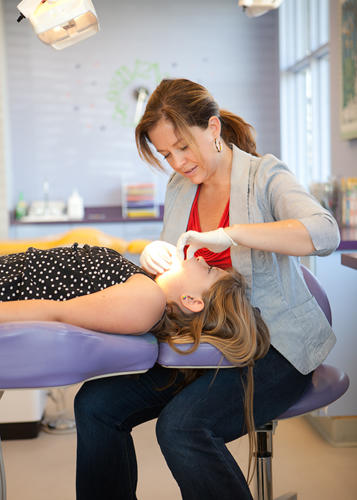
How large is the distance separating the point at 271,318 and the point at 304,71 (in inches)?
170

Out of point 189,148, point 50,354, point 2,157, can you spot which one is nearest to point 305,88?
point 2,157

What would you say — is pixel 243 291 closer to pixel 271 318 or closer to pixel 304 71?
pixel 271 318

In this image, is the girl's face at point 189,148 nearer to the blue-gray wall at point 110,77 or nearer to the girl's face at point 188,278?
the girl's face at point 188,278

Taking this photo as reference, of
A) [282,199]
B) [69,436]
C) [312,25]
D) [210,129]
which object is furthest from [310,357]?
[312,25]

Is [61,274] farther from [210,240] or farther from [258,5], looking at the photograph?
[258,5]

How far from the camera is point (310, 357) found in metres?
1.44

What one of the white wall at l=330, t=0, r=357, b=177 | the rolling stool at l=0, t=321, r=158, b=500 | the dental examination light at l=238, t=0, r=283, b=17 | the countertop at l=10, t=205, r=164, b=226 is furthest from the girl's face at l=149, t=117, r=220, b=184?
the countertop at l=10, t=205, r=164, b=226

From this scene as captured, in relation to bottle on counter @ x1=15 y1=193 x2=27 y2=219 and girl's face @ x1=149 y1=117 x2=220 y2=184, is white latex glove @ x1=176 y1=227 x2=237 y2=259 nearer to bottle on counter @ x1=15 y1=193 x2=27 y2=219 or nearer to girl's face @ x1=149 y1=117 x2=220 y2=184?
girl's face @ x1=149 y1=117 x2=220 y2=184

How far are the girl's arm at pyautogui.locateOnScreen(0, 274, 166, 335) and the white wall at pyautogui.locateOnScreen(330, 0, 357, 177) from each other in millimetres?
2546

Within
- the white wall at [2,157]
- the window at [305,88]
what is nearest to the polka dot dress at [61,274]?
the window at [305,88]

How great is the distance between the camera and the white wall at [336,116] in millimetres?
3609

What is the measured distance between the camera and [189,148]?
1.61 meters

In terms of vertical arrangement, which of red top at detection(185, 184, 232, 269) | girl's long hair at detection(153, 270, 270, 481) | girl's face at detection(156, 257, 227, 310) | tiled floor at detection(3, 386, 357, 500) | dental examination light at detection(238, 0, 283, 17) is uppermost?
dental examination light at detection(238, 0, 283, 17)

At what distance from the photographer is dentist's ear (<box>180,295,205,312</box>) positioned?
1.41 metres
